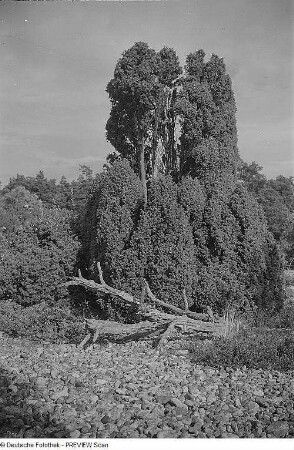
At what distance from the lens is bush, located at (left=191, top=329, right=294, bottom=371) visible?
6191mm

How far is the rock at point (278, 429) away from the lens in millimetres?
4457

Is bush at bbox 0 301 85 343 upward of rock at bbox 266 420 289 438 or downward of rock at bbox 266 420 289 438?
upward

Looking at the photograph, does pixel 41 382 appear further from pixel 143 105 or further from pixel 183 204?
pixel 143 105

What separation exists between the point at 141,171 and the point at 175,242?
185cm

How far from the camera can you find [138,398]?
16.9 ft

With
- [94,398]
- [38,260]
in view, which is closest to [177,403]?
[94,398]

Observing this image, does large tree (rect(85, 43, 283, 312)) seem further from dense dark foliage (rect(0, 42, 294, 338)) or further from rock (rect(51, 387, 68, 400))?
rock (rect(51, 387, 68, 400))

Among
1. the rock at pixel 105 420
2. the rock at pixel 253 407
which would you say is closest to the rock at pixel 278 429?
the rock at pixel 253 407

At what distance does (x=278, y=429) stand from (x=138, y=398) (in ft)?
4.58

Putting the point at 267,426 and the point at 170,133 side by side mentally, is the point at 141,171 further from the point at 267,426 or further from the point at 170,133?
the point at 267,426

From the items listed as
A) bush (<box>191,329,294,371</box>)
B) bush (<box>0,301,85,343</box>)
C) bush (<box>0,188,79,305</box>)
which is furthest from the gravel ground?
bush (<box>0,188,79,305</box>)

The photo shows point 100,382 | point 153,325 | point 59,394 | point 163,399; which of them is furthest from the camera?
point 153,325

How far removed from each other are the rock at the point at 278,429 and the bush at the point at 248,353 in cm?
162
